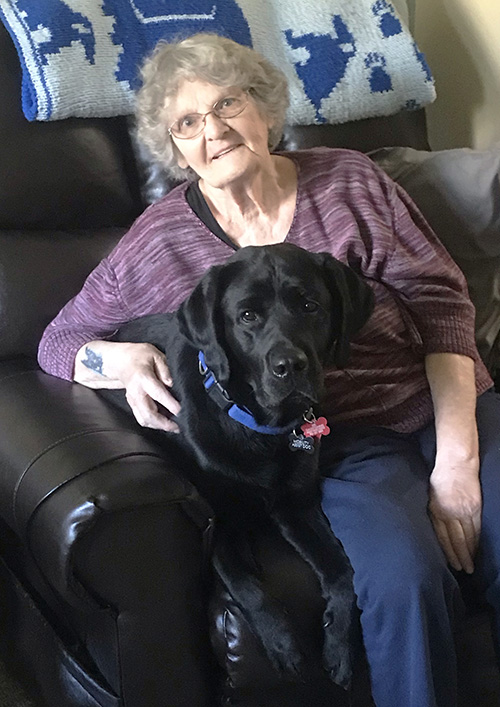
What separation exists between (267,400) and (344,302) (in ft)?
0.68

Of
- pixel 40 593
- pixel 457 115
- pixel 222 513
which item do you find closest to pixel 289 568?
pixel 222 513

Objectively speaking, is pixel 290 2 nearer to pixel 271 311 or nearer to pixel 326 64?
pixel 326 64

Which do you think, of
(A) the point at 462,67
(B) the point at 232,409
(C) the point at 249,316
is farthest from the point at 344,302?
(A) the point at 462,67

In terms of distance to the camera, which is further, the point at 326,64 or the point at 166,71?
the point at 326,64

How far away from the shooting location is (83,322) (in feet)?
5.04

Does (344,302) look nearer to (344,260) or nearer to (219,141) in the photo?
(344,260)

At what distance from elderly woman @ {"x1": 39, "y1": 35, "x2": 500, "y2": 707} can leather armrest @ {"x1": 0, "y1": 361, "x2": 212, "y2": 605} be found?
0.17 metres

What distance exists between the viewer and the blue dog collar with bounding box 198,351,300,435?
1246 mm

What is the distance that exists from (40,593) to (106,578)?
38cm

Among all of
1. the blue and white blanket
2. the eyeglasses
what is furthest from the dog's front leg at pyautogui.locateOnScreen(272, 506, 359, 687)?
the blue and white blanket

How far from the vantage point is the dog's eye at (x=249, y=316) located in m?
1.19

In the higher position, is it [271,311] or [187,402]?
[271,311]

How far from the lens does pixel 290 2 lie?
1968 millimetres

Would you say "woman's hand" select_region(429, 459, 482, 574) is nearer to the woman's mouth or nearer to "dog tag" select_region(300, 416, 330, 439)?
"dog tag" select_region(300, 416, 330, 439)
